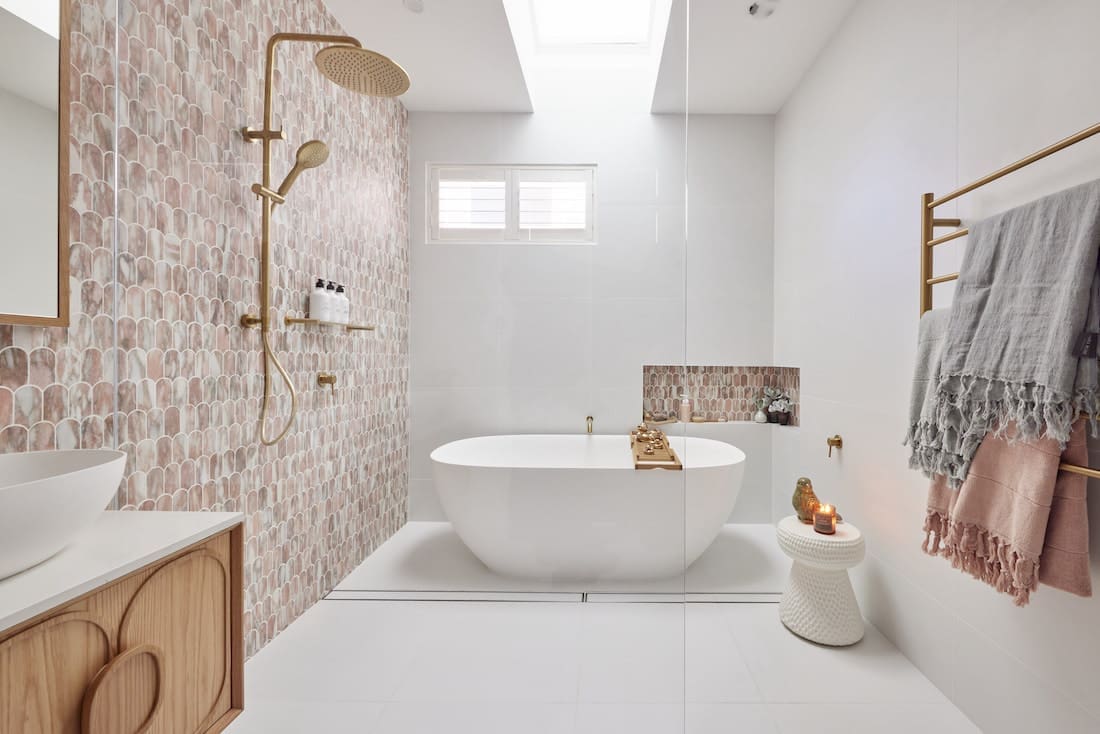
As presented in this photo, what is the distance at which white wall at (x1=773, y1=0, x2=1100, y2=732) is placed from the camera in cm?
149

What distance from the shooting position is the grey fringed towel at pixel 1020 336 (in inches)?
44.3

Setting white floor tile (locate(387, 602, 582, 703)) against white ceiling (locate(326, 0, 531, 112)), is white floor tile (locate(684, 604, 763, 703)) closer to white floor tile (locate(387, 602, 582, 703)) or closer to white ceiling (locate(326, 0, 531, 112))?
white floor tile (locate(387, 602, 582, 703))

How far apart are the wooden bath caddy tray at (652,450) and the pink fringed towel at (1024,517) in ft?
2.88

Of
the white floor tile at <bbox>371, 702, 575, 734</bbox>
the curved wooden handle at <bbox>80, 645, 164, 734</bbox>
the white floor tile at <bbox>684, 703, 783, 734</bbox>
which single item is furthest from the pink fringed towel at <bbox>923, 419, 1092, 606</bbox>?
the curved wooden handle at <bbox>80, 645, 164, 734</bbox>

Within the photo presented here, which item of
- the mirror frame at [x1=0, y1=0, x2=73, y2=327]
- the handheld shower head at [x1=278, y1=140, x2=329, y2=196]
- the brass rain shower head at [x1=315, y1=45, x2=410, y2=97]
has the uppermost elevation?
the brass rain shower head at [x1=315, y1=45, x2=410, y2=97]

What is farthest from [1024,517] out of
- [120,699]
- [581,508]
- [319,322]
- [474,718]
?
[319,322]

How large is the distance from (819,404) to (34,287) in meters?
2.39

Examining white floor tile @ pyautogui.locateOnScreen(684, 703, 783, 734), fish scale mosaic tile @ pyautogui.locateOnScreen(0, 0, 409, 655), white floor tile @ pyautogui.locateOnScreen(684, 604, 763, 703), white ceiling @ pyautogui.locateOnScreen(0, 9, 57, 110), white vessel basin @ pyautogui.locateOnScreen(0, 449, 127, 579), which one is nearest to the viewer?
white vessel basin @ pyautogui.locateOnScreen(0, 449, 127, 579)

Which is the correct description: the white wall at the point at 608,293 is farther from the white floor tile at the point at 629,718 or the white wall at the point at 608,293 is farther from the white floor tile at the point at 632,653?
the white floor tile at the point at 629,718

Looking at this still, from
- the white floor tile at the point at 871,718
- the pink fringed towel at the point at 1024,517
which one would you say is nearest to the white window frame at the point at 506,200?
the pink fringed towel at the point at 1024,517

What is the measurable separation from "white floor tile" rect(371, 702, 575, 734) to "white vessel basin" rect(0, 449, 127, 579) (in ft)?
3.97

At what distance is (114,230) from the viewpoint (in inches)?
53.0

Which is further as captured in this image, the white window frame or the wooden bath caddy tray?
the wooden bath caddy tray

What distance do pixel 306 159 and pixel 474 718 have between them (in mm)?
2106
